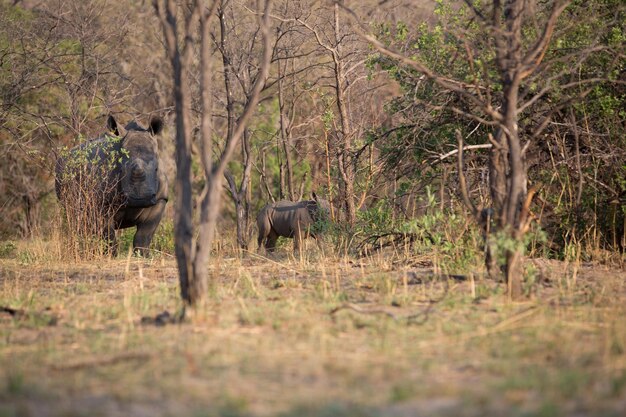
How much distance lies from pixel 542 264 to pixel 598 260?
0.75 m

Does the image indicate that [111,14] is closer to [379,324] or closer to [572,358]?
[379,324]

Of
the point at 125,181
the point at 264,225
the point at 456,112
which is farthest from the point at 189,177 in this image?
the point at 264,225

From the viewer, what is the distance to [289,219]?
51.7ft

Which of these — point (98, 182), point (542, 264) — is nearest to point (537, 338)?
point (542, 264)

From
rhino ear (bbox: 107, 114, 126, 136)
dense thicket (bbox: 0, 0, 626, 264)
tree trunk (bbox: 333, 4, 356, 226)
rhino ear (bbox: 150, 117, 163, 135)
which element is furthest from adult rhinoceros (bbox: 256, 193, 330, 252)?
rhino ear (bbox: 107, 114, 126, 136)

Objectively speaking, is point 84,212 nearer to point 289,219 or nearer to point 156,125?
point 156,125

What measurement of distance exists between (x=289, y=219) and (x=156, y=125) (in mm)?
2823

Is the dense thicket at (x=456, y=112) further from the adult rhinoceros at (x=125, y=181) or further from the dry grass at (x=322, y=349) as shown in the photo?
the dry grass at (x=322, y=349)

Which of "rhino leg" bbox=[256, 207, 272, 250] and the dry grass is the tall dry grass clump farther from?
"rhino leg" bbox=[256, 207, 272, 250]

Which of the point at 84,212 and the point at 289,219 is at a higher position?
the point at 84,212

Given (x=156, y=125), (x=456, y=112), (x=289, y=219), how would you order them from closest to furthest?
(x=456, y=112), (x=289, y=219), (x=156, y=125)

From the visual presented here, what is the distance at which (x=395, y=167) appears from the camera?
40.5 feet

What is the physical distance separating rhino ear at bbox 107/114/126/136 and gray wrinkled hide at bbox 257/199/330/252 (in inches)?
109

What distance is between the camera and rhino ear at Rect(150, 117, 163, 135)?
52.0ft
